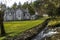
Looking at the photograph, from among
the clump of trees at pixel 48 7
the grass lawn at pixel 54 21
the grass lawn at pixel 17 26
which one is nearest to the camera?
the grass lawn at pixel 17 26

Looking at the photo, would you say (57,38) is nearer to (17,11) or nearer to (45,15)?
(45,15)

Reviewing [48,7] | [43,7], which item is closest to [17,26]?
[43,7]

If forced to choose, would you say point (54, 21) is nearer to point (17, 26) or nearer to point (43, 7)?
point (43, 7)

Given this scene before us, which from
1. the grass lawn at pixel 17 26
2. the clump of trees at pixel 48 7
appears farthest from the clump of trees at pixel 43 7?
the grass lawn at pixel 17 26

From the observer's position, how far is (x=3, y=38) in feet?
20.7

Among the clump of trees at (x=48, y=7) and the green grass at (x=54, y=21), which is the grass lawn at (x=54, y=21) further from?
the clump of trees at (x=48, y=7)

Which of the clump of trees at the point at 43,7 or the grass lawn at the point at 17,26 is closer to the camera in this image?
the grass lawn at the point at 17,26

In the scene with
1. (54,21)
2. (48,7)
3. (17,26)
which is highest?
(48,7)

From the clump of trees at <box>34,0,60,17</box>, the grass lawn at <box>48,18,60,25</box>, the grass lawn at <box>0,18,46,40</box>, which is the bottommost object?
the grass lawn at <box>0,18,46,40</box>

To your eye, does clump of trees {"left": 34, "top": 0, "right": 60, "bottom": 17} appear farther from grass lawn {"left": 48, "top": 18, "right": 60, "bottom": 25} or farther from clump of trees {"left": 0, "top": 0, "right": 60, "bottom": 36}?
grass lawn {"left": 48, "top": 18, "right": 60, "bottom": 25}

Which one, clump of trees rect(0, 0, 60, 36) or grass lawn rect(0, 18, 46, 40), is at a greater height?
clump of trees rect(0, 0, 60, 36)

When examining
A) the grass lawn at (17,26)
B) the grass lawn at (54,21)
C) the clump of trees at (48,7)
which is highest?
the clump of trees at (48,7)

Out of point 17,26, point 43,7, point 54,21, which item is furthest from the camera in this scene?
point 43,7

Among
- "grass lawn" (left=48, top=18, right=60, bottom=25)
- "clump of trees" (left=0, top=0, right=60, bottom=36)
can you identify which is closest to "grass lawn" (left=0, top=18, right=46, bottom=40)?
"clump of trees" (left=0, top=0, right=60, bottom=36)
